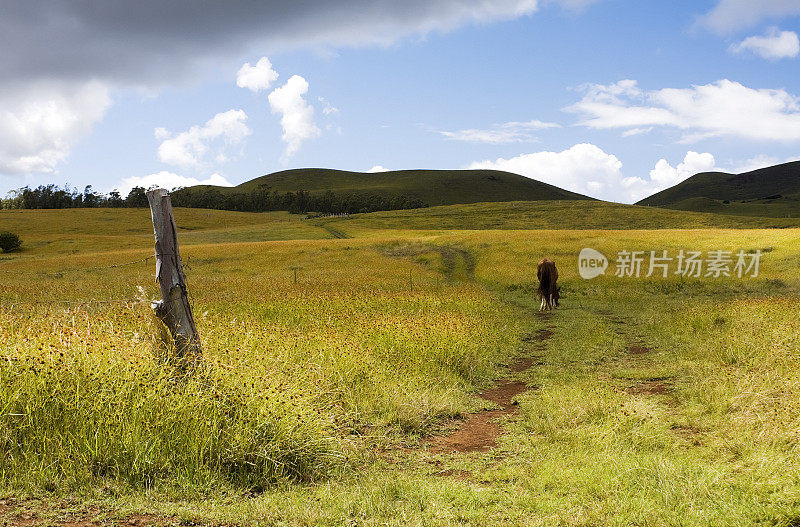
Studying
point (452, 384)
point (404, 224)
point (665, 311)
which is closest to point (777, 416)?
point (452, 384)

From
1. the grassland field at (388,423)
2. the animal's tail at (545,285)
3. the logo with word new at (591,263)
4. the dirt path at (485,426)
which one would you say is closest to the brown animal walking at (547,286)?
the animal's tail at (545,285)

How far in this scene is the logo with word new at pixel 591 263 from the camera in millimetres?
33969

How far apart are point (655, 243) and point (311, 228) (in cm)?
4325

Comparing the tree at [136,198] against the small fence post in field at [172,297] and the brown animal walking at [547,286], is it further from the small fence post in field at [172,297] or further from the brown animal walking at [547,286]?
the small fence post in field at [172,297]

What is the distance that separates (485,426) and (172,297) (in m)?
4.89

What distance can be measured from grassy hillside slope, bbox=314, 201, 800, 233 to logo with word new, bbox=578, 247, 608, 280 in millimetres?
36243

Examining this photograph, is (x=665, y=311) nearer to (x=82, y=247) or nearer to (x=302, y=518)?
(x=302, y=518)

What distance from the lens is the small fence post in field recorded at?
7648 millimetres

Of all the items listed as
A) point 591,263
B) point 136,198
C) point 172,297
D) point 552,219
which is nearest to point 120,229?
point 136,198

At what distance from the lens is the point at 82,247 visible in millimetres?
59750

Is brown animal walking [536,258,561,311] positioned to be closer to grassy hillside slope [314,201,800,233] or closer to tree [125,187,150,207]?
grassy hillside slope [314,201,800,233]

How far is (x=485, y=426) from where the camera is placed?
860cm

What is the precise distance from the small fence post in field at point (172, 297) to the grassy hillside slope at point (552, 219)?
62486 millimetres

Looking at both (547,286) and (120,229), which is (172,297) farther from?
(120,229)
